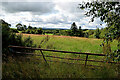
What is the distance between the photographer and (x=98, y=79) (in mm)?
3373

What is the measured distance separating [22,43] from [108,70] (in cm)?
666

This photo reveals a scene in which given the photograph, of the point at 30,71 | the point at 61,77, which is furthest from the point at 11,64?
the point at 61,77

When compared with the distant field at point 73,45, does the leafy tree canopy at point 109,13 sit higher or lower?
higher

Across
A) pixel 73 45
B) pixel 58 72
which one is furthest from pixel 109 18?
pixel 73 45

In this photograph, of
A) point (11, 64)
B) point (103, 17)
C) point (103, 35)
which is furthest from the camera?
point (11, 64)

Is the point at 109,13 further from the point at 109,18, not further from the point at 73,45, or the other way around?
the point at 73,45

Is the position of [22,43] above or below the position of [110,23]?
below

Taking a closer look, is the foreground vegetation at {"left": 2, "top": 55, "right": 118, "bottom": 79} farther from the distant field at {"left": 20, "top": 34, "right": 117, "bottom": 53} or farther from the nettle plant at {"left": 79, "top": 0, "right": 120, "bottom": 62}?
the distant field at {"left": 20, "top": 34, "right": 117, "bottom": 53}

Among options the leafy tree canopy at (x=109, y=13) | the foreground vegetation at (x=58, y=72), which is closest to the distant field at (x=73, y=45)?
the foreground vegetation at (x=58, y=72)

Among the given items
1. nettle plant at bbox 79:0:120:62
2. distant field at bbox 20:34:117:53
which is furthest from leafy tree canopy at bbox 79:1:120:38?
distant field at bbox 20:34:117:53

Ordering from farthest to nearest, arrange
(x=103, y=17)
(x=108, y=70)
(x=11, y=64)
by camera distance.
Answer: (x=11, y=64)
(x=108, y=70)
(x=103, y=17)

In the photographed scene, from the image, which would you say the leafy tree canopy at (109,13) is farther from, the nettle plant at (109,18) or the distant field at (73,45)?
the distant field at (73,45)

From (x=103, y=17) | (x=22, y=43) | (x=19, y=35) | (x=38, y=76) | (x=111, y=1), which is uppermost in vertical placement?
(x=111, y=1)

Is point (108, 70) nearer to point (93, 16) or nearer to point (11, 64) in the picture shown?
point (93, 16)
